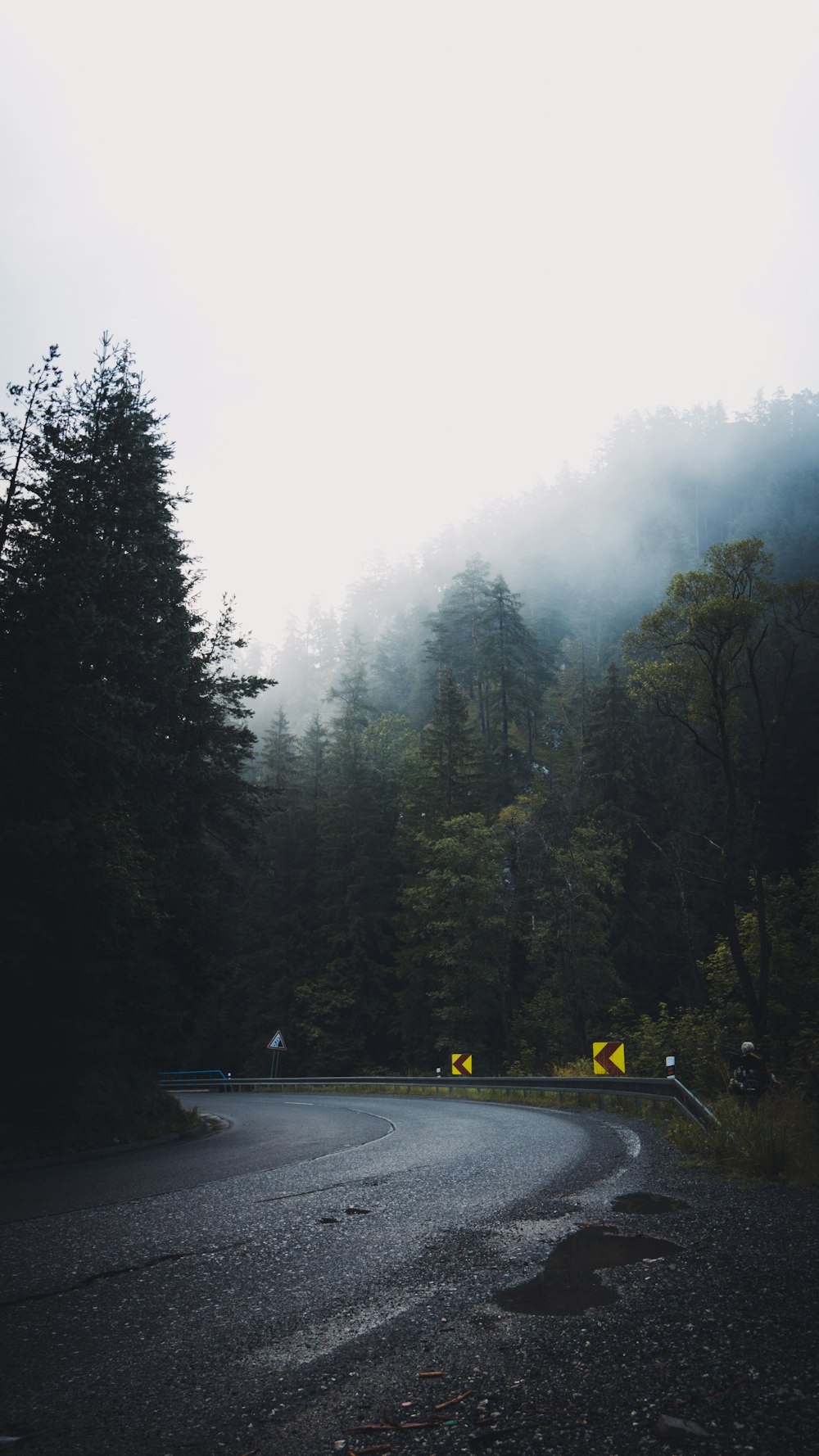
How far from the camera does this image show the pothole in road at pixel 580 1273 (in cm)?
399

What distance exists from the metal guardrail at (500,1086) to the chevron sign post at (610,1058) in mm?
465

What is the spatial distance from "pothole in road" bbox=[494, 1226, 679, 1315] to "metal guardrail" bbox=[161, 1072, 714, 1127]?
5.02 metres

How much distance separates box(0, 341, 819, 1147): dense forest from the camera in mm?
13133

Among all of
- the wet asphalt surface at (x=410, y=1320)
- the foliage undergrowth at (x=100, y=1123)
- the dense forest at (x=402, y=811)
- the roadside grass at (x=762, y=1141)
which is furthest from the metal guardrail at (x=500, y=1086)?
the foliage undergrowth at (x=100, y=1123)

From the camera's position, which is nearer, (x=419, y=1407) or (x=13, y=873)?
(x=419, y=1407)

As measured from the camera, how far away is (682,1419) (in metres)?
2.67

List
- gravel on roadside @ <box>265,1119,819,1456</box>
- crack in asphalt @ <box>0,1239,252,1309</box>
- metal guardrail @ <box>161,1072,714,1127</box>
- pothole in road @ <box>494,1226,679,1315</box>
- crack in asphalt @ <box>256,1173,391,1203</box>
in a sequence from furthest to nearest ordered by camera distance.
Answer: metal guardrail @ <box>161,1072,714,1127</box> < crack in asphalt @ <box>256,1173,391,1203</box> < crack in asphalt @ <box>0,1239,252,1309</box> < pothole in road @ <box>494,1226,679,1315</box> < gravel on roadside @ <box>265,1119,819,1456</box>

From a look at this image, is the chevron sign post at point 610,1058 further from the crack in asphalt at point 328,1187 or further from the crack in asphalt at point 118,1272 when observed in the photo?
the crack in asphalt at point 118,1272

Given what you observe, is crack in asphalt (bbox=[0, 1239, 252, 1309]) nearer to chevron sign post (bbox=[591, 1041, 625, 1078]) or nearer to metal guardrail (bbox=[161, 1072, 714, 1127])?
metal guardrail (bbox=[161, 1072, 714, 1127])

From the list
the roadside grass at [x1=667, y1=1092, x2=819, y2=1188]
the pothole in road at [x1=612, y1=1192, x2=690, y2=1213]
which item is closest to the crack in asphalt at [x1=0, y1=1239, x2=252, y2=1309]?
the pothole in road at [x1=612, y1=1192, x2=690, y2=1213]

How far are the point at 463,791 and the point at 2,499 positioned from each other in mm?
35722

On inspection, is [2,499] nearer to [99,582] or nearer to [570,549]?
[99,582]

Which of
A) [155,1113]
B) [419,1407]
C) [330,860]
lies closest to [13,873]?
[155,1113]

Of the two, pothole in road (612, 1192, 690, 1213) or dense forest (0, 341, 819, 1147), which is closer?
pothole in road (612, 1192, 690, 1213)
